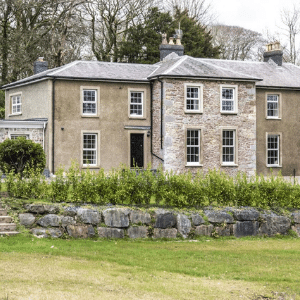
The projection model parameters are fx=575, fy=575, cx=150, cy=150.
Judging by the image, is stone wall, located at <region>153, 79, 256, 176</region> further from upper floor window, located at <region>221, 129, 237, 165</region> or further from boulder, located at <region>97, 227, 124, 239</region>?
boulder, located at <region>97, 227, 124, 239</region>

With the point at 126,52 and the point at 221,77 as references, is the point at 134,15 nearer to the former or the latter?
the point at 126,52

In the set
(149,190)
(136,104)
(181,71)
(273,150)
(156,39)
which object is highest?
(156,39)

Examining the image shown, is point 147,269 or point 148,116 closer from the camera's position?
point 147,269

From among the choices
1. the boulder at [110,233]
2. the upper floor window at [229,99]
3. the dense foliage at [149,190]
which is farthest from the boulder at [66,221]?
the upper floor window at [229,99]

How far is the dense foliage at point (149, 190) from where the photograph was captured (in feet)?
46.8

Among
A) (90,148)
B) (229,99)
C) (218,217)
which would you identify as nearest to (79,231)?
(218,217)

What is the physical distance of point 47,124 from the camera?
29.0 metres

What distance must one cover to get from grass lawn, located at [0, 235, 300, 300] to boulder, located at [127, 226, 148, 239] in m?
0.27

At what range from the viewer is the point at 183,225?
1369 centimetres

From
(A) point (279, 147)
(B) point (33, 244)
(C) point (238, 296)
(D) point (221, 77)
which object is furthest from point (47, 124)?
(C) point (238, 296)

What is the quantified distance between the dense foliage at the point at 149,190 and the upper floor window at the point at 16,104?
60.5 feet

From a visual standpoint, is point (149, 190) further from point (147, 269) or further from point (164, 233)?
point (147, 269)

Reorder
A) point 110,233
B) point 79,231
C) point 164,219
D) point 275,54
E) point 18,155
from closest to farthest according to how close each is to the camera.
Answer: point 79,231 → point 110,233 → point 164,219 → point 18,155 → point 275,54

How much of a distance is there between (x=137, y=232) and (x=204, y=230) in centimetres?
166
